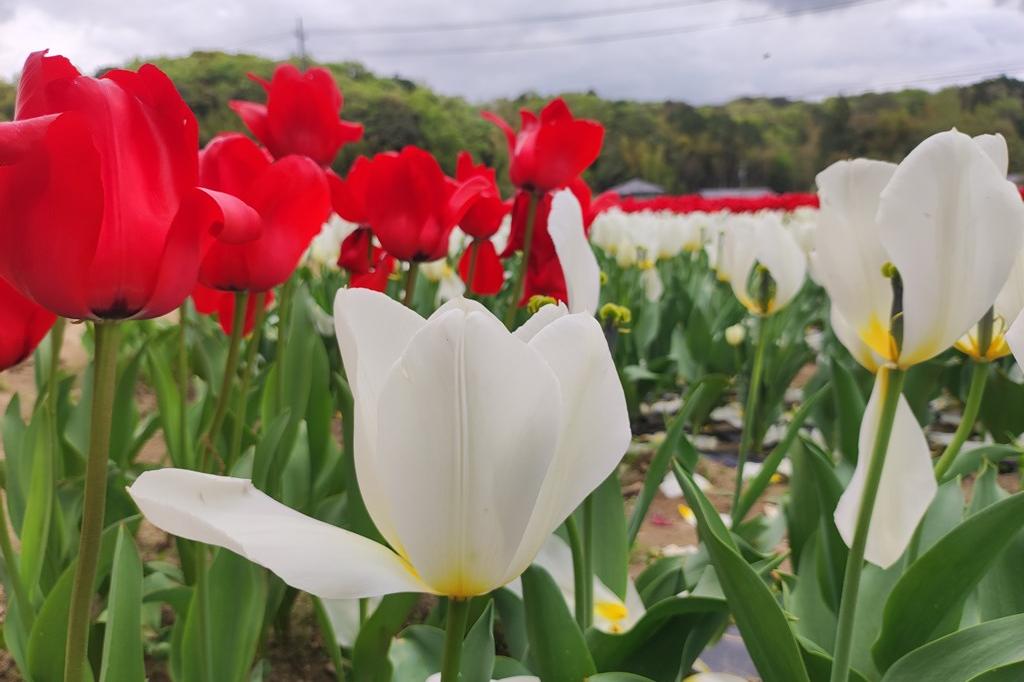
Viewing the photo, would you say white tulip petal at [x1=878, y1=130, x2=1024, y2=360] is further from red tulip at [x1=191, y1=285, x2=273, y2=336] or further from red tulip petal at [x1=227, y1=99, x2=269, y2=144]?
red tulip petal at [x1=227, y1=99, x2=269, y2=144]

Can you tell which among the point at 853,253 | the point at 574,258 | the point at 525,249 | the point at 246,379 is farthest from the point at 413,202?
the point at 853,253

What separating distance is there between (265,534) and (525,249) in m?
0.99

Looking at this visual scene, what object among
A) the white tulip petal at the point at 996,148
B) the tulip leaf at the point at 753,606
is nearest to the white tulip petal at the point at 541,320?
the tulip leaf at the point at 753,606

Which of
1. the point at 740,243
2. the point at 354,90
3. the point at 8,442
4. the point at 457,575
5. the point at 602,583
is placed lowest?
the point at 602,583

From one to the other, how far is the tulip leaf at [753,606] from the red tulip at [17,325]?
0.62 metres

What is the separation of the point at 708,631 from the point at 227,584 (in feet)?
1.78

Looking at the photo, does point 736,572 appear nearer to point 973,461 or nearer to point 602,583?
point 602,583

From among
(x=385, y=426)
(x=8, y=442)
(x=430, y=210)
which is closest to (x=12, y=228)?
(x=385, y=426)

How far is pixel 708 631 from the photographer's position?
2.94 ft

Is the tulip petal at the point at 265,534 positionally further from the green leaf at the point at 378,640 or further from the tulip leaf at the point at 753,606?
the green leaf at the point at 378,640

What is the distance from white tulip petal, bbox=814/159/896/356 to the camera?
0.72 m

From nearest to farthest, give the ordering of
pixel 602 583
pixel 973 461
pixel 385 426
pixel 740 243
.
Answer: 1. pixel 385 426
2. pixel 602 583
3. pixel 973 461
4. pixel 740 243

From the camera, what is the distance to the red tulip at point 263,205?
34.4 inches

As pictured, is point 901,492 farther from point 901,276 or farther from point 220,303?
point 220,303
